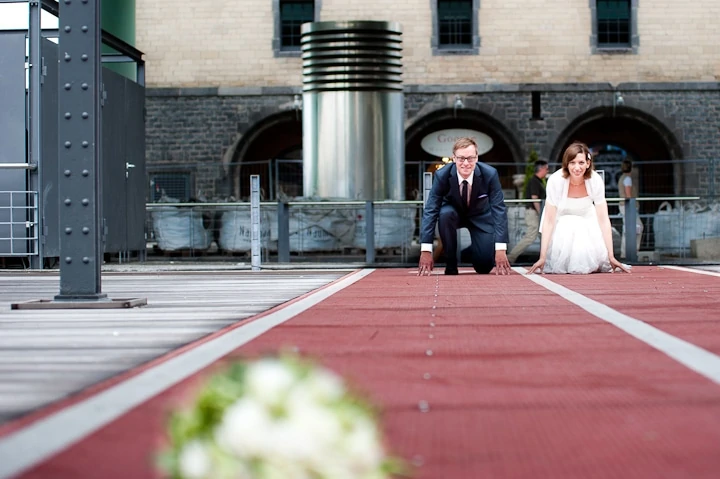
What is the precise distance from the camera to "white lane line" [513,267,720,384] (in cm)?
425

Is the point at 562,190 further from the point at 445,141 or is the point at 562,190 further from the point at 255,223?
the point at 445,141

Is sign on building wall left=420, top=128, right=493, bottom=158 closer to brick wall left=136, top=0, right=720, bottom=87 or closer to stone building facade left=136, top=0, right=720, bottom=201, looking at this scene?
stone building facade left=136, top=0, right=720, bottom=201

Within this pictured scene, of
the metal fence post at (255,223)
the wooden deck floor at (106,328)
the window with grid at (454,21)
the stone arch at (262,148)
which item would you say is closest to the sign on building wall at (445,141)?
the window with grid at (454,21)

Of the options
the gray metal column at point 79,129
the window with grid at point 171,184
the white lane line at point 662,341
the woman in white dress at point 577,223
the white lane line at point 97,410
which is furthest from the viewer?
the window with grid at point 171,184

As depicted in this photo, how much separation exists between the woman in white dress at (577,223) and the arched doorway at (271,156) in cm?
1240

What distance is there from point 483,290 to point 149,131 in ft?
72.4

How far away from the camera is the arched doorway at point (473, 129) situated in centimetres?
3000

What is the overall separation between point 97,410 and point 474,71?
27250 mm

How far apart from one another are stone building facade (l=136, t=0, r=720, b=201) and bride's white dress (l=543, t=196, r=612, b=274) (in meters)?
17.4

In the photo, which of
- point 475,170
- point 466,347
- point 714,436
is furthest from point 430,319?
point 475,170

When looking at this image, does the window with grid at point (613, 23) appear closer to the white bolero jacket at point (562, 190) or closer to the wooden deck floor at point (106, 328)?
the white bolero jacket at point (562, 190)

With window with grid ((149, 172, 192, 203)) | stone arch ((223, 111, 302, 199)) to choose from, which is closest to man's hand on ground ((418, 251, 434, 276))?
stone arch ((223, 111, 302, 199))

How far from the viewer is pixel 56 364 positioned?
4562 mm

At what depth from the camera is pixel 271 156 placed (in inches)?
1267
